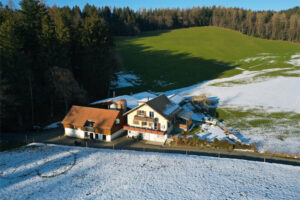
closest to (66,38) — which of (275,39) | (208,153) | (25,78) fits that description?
(25,78)

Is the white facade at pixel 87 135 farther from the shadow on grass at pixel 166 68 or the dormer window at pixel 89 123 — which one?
→ the shadow on grass at pixel 166 68

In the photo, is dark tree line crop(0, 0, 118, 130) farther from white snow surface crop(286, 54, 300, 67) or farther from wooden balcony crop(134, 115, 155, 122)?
white snow surface crop(286, 54, 300, 67)

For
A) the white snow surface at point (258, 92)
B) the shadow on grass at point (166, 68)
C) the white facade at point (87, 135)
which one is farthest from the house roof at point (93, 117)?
the white snow surface at point (258, 92)

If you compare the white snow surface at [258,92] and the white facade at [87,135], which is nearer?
the white facade at [87,135]

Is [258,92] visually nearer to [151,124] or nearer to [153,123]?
[153,123]

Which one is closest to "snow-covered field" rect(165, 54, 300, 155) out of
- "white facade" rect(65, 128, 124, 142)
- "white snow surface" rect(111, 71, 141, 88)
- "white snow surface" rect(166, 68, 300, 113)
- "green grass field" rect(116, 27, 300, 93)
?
"white snow surface" rect(166, 68, 300, 113)

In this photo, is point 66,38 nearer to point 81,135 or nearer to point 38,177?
point 81,135
